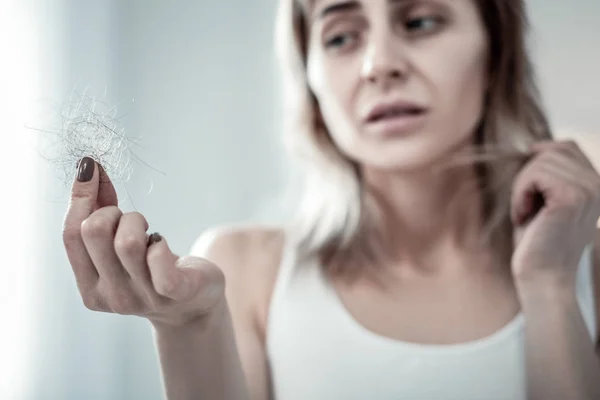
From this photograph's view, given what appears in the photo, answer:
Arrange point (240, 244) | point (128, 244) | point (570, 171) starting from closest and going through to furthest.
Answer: point (128, 244) < point (570, 171) < point (240, 244)

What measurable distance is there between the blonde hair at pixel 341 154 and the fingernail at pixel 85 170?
0.70 ft

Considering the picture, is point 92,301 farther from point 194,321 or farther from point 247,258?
point 247,258

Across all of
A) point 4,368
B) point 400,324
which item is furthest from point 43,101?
point 400,324

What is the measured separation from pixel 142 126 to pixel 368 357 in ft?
0.72

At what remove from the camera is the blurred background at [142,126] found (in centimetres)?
30

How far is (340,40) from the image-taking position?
0.33 metres

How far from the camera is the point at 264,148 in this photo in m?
0.40

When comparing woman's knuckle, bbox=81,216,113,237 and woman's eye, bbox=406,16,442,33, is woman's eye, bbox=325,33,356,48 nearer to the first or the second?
woman's eye, bbox=406,16,442,33

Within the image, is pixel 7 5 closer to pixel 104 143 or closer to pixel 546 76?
pixel 104 143

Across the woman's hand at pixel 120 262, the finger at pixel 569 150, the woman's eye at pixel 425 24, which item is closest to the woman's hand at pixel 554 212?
the finger at pixel 569 150

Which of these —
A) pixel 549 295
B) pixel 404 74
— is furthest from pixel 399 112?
pixel 549 295

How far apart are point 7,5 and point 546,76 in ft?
1.18

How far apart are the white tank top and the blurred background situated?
0.28 feet

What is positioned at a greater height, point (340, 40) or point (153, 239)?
point (340, 40)
